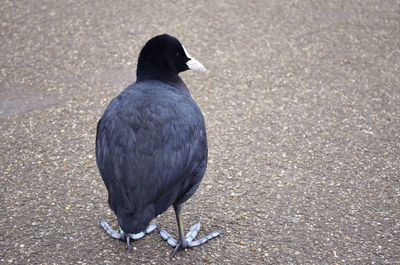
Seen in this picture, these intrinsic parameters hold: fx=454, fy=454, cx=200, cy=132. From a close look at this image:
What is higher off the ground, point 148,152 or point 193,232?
point 148,152

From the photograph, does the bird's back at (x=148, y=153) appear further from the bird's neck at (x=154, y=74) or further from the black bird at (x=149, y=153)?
the bird's neck at (x=154, y=74)

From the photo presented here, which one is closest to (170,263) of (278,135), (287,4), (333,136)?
(278,135)

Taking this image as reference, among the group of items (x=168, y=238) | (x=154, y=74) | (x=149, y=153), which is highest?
(x=154, y=74)

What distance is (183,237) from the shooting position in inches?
127

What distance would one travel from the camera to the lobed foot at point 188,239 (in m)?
3.23

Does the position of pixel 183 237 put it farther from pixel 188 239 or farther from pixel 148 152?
pixel 148 152

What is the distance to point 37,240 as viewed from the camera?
3.28 meters

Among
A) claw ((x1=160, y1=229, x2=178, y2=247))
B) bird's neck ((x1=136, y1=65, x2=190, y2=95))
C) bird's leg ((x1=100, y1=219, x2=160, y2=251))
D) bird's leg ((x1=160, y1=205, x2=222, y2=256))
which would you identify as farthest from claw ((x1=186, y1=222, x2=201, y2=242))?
bird's neck ((x1=136, y1=65, x2=190, y2=95))

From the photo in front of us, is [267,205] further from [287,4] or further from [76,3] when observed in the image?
[76,3]

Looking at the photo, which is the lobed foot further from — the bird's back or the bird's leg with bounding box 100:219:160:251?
the bird's back

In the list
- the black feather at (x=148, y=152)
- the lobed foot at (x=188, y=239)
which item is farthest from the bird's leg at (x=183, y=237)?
the black feather at (x=148, y=152)

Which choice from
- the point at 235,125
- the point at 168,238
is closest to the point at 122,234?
the point at 168,238

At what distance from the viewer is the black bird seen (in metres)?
2.65

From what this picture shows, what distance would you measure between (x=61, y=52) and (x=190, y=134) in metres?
3.14
